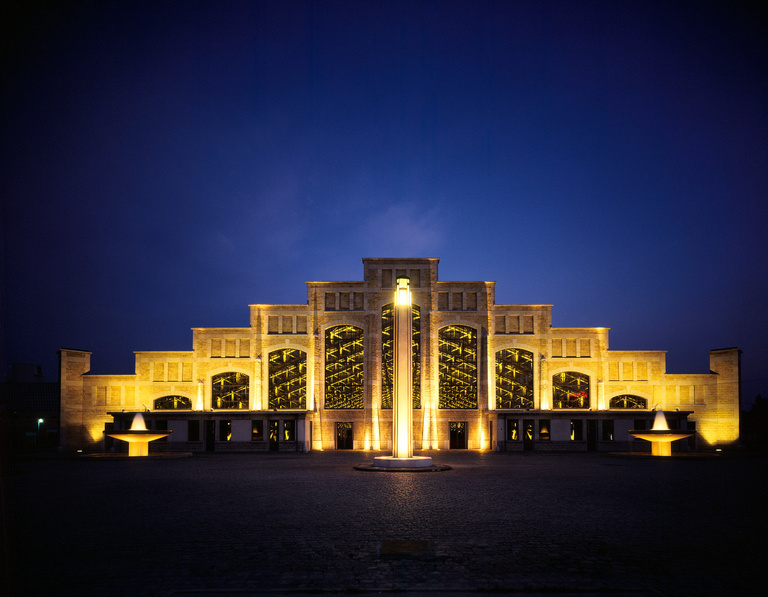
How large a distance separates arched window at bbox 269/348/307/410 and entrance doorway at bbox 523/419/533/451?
1704cm

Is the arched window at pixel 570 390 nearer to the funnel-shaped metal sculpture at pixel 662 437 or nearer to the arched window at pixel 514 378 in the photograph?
the arched window at pixel 514 378

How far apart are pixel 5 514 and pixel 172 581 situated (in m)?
8.63

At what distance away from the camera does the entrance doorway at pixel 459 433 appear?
49.0 m

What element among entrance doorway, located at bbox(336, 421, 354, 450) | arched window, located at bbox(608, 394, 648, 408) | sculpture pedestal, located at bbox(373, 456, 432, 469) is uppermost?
arched window, located at bbox(608, 394, 648, 408)

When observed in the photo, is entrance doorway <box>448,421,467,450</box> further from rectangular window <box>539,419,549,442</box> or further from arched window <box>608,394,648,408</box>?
arched window <box>608,394,648,408</box>

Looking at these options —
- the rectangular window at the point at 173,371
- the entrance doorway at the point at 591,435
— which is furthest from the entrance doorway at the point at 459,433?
the rectangular window at the point at 173,371

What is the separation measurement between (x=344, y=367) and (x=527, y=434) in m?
15.0

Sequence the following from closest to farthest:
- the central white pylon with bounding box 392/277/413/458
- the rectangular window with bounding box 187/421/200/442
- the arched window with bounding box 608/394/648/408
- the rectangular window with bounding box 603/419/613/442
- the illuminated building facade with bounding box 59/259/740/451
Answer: the central white pylon with bounding box 392/277/413/458, the rectangular window with bounding box 187/421/200/442, the rectangular window with bounding box 603/419/613/442, the illuminated building facade with bounding box 59/259/740/451, the arched window with bounding box 608/394/648/408

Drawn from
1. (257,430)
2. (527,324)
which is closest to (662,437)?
(527,324)

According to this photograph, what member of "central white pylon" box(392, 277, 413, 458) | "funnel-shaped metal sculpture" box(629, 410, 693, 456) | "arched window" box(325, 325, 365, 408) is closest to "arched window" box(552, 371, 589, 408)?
"funnel-shaped metal sculpture" box(629, 410, 693, 456)

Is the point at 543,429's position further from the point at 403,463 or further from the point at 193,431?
the point at 193,431

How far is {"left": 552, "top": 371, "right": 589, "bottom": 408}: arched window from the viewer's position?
49.8m

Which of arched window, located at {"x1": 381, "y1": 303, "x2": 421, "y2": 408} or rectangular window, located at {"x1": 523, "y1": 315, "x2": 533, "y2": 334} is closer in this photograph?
arched window, located at {"x1": 381, "y1": 303, "x2": 421, "y2": 408}

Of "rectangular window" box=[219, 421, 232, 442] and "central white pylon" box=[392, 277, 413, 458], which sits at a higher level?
"central white pylon" box=[392, 277, 413, 458]
